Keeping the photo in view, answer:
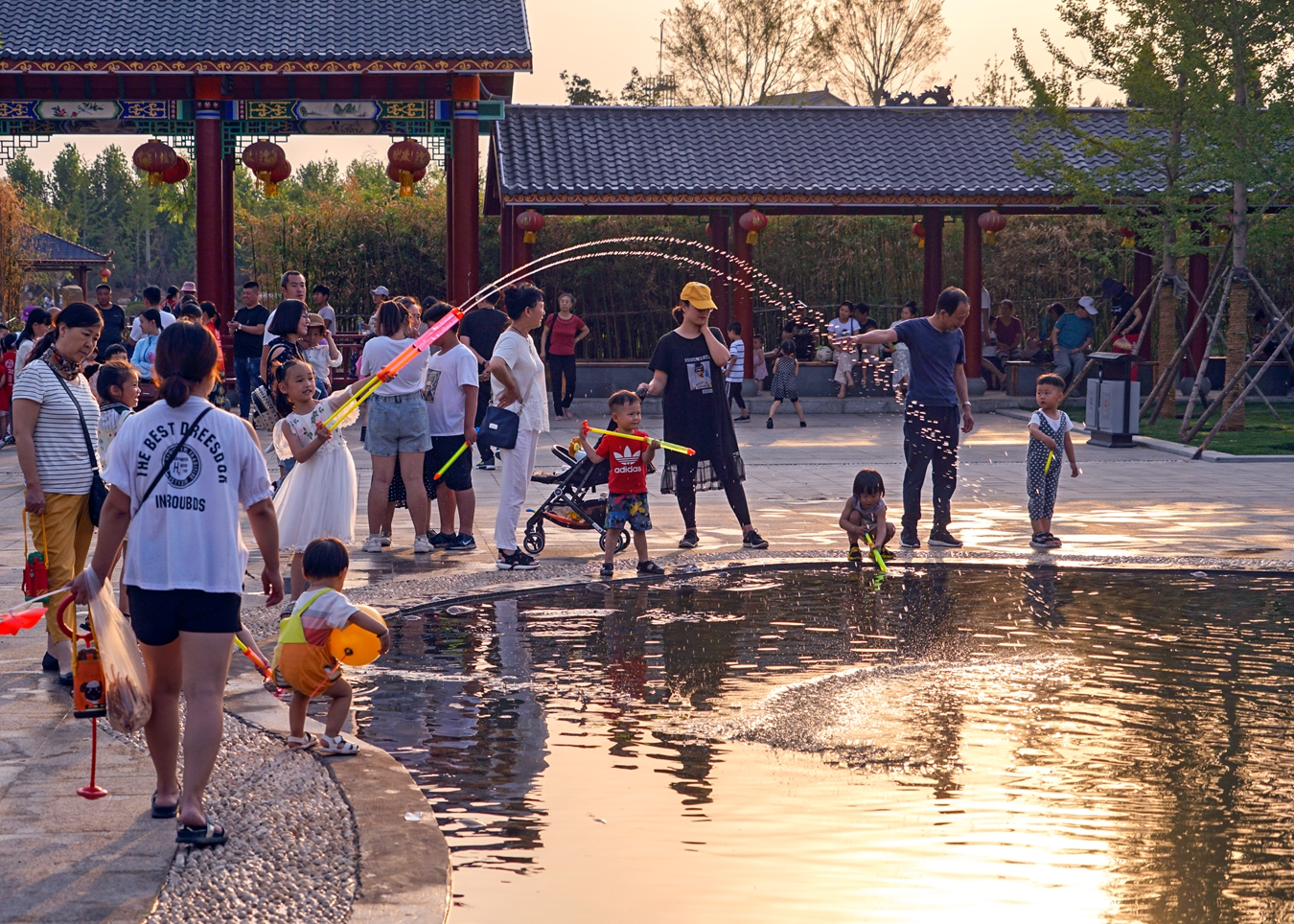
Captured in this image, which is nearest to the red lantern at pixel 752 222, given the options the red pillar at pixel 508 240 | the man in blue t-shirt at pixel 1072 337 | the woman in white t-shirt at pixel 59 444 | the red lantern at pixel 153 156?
the red pillar at pixel 508 240

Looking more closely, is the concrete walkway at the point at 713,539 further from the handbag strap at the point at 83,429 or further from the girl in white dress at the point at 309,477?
the handbag strap at the point at 83,429

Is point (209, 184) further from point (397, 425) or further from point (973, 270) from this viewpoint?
point (397, 425)

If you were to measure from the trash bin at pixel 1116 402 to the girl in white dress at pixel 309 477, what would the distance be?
11763mm

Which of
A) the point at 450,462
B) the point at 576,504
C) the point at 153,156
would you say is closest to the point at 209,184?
the point at 153,156

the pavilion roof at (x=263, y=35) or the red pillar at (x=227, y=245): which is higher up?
the pavilion roof at (x=263, y=35)

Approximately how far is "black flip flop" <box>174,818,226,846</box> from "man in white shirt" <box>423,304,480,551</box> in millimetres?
5632

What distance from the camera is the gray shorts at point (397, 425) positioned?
31.3 feet

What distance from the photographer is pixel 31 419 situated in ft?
20.0

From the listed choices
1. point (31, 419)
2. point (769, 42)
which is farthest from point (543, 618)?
point (769, 42)

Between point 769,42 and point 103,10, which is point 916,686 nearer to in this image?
point 103,10

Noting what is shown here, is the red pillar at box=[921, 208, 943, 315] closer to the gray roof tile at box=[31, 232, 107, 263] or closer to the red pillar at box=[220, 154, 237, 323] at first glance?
the red pillar at box=[220, 154, 237, 323]

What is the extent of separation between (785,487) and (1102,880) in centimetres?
940

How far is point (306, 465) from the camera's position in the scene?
305 inches

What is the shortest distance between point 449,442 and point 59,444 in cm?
401
